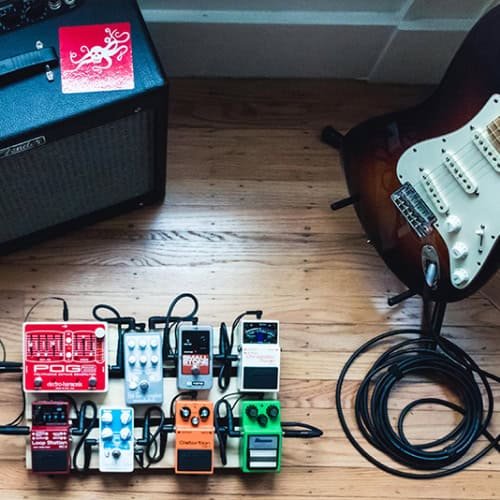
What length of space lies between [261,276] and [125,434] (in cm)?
45

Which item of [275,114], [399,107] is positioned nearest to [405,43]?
[399,107]

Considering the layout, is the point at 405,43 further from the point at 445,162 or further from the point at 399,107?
the point at 445,162

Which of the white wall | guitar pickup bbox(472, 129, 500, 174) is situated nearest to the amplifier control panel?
the white wall

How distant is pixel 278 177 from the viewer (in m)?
1.89

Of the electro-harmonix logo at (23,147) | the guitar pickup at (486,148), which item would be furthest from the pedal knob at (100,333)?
the guitar pickup at (486,148)

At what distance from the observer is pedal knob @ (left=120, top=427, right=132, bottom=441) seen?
1597 mm

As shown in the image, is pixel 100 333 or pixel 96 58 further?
pixel 100 333

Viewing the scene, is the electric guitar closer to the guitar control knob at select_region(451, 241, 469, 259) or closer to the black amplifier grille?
the guitar control knob at select_region(451, 241, 469, 259)

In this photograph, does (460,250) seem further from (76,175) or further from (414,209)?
(76,175)

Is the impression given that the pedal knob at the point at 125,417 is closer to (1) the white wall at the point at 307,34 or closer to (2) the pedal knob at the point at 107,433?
(2) the pedal knob at the point at 107,433

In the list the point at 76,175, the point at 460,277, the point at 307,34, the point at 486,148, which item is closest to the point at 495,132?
the point at 486,148

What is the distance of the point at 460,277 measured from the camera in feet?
5.07

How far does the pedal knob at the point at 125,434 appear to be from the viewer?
1.60 metres

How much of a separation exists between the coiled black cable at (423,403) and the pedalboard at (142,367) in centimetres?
38
